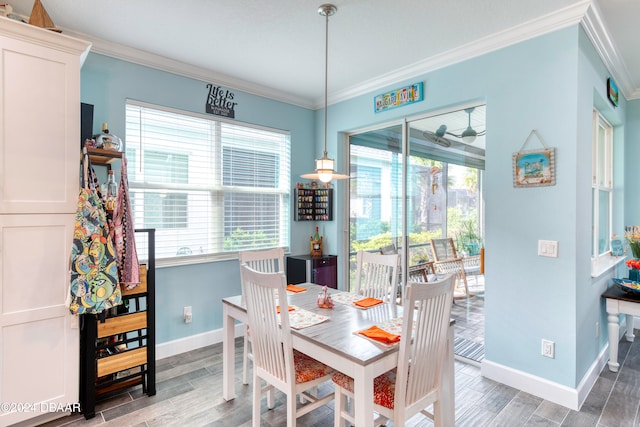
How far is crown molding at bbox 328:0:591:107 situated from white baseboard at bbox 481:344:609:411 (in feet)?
8.21

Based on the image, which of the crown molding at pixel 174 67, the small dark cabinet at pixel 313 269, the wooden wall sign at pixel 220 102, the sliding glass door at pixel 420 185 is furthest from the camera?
the small dark cabinet at pixel 313 269

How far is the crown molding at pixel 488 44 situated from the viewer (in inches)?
89.2

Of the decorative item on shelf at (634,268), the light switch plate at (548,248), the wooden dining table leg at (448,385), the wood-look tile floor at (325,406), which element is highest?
the light switch plate at (548,248)

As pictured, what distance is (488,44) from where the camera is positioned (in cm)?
268

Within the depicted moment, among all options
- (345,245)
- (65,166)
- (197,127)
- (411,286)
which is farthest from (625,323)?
(65,166)

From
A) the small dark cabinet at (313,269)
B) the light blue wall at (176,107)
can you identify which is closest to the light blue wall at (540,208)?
the small dark cabinet at (313,269)

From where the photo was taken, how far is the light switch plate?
236cm

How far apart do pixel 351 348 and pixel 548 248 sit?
68.1 inches

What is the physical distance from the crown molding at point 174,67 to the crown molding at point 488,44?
94 centimetres

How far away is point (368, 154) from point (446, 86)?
1214mm

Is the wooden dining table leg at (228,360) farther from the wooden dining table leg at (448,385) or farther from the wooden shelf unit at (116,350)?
the wooden dining table leg at (448,385)

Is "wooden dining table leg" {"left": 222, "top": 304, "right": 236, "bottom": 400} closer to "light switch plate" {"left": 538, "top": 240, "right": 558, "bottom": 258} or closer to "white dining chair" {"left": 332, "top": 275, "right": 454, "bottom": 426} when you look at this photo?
"white dining chair" {"left": 332, "top": 275, "right": 454, "bottom": 426}

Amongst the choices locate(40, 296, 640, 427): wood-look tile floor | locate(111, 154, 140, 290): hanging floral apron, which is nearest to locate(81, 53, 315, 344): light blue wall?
locate(40, 296, 640, 427): wood-look tile floor

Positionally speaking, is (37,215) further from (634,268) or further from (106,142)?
(634,268)
